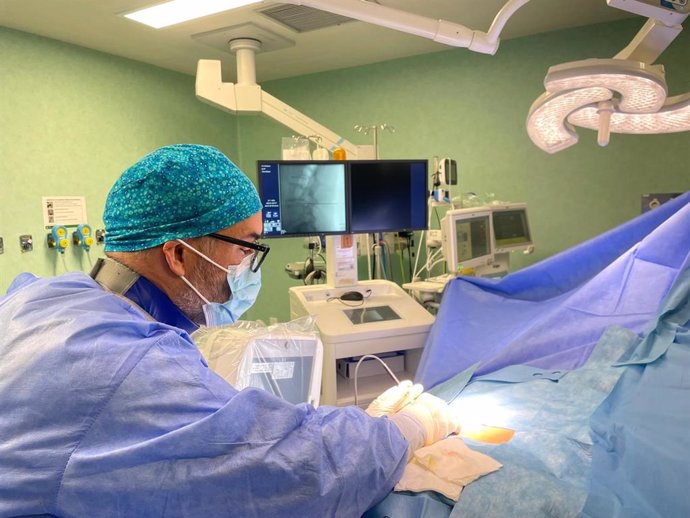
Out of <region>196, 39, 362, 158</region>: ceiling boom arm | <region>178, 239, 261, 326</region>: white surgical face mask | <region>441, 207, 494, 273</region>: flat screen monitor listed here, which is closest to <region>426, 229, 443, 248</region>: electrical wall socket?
<region>441, 207, 494, 273</region>: flat screen monitor

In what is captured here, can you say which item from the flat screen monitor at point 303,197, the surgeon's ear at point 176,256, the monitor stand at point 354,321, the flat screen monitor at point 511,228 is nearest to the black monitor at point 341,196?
the flat screen monitor at point 303,197

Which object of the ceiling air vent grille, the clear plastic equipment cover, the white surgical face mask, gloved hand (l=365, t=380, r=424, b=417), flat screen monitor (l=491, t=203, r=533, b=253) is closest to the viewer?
the white surgical face mask

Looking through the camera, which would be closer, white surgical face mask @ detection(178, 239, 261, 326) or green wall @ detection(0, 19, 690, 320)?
white surgical face mask @ detection(178, 239, 261, 326)

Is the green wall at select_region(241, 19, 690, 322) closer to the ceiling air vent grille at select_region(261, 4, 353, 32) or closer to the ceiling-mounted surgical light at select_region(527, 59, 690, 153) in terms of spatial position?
the ceiling air vent grille at select_region(261, 4, 353, 32)

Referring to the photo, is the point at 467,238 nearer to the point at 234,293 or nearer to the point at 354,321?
the point at 354,321

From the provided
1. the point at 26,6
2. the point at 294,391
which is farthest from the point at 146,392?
the point at 26,6

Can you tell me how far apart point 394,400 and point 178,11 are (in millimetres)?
2337

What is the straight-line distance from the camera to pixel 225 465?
76 centimetres

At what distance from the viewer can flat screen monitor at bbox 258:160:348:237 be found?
80.6 inches

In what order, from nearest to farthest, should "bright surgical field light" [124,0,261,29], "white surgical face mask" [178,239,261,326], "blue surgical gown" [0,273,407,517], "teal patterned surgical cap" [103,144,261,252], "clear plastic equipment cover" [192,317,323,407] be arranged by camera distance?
"blue surgical gown" [0,273,407,517]
"teal patterned surgical cap" [103,144,261,252]
"white surgical face mask" [178,239,261,326]
"clear plastic equipment cover" [192,317,323,407]
"bright surgical field light" [124,0,261,29]

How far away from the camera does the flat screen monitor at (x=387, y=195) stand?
84.0 inches

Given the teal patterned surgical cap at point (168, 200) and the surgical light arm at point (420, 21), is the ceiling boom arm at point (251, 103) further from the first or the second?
the teal patterned surgical cap at point (168, 200)

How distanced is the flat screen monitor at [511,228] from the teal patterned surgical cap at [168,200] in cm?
215

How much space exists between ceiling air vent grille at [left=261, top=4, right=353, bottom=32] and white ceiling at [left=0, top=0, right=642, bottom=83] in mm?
57
